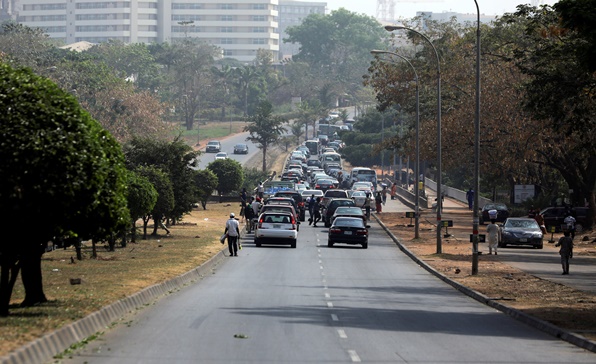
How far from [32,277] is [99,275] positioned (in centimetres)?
823

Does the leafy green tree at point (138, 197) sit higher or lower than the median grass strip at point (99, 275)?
higher

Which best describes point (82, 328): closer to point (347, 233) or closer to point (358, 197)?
point (347, 233)

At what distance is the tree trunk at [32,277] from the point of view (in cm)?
2036

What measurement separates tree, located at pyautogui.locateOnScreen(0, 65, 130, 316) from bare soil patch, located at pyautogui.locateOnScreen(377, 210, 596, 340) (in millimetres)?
8810

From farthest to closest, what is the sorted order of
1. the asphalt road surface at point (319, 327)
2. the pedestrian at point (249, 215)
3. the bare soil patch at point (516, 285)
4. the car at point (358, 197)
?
1. the car at point (358, 197)
2. the pedestrian at point (249, 215)
3. the bare soil patch at point (516, 285)
4. the asphalt road surface at point (319, 327)

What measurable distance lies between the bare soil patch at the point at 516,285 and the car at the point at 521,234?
1.08 meters

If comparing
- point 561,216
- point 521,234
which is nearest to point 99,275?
point 521,234

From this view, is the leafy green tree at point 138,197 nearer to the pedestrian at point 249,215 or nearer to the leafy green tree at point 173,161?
the leafy green tree at point 173,161

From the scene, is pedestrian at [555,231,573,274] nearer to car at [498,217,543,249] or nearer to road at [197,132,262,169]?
car at [498,217,543,249]

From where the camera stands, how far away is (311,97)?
196250 mm

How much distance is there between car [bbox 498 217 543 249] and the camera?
50125 millimetres

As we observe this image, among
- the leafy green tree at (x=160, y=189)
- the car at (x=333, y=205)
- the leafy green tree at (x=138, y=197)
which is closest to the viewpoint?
the leafy green tree at (x=138, y=197)

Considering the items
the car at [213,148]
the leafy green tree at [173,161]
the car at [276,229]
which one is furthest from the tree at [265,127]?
the car at [276,229]

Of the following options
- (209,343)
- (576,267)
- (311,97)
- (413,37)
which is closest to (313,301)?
(209,343)
